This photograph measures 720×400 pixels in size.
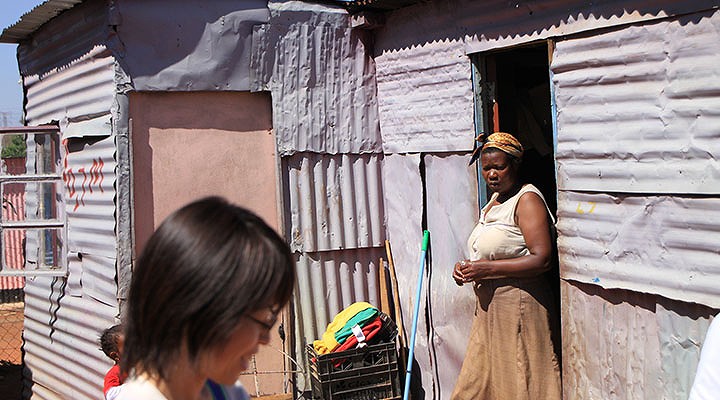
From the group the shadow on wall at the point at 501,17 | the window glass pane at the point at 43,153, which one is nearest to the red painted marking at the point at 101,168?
the window glass pane at the point at 43,153

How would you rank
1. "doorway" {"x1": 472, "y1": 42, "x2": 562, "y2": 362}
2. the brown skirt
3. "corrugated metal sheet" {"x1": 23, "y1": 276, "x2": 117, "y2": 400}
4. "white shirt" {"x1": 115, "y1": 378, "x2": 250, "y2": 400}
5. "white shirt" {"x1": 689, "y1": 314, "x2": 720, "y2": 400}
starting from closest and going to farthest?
1. "white shirt" {"x1": 115, "y1": 378, "x2": 250, "y2": 400}
2. "white shirt" {"x1": 689, "y1": 314, "x2": 720, "y2": 400}
3. the brown skirt
4. "doorway" {"x1": 472, "y1": 42, "x2": 562, "y2": 362}
5. "corrugated metal sheet" {"x1": 23, "y1": 276, "x2": 117, "y2": 400}

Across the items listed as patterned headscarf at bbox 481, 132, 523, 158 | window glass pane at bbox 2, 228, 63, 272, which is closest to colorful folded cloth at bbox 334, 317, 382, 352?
patterned headscarf at bbox 481, 132, 523, 158

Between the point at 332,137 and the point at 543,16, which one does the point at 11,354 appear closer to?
the point at 332,137

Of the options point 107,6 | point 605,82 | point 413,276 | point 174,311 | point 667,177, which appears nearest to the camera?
point 174,311

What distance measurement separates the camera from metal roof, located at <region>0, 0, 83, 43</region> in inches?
243

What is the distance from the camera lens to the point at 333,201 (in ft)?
21.0

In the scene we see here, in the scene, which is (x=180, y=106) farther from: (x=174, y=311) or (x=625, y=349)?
(x=174, y=311)

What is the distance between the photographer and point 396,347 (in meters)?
6.03

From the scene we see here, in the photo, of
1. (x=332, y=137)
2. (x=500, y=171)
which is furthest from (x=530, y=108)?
(x=500, y=171)

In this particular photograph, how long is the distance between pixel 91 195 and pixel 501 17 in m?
3.34

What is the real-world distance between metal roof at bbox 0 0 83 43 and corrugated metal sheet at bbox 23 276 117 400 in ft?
6.63

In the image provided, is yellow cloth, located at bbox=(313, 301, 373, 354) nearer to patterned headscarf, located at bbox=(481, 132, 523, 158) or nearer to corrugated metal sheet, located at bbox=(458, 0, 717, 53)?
patterned headscarf, located at bbox=(481, 132, 523, 158)

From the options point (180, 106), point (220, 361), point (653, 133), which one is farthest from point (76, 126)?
point (220, 361)

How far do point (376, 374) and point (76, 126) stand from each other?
304 centimetres
